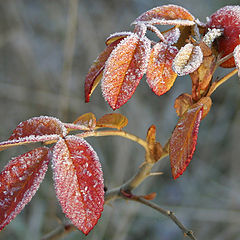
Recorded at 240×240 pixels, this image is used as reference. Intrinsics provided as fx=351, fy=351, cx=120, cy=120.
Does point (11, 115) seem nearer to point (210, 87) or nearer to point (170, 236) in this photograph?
point (170, 236)

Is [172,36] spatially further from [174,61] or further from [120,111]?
[120,111]

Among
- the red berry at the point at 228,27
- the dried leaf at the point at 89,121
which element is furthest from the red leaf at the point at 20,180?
the red berry at the point at 228,27

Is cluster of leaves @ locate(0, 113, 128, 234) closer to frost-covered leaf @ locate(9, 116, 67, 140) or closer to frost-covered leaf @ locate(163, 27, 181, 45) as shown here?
frost-covered leaf @ locate(9, 116, 67, 140)

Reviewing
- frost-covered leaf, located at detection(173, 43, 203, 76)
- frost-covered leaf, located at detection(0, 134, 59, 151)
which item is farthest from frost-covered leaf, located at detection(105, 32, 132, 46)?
frost-covered leaf, located at detection(0, 134, 59, 151)

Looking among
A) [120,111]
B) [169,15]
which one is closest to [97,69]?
[169,15]

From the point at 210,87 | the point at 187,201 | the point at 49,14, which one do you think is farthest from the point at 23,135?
the point at 49,14

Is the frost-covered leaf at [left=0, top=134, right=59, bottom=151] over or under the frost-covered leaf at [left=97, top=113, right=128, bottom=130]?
over

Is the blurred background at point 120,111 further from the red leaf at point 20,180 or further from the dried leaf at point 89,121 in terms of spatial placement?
the red leaf at point 20,180
